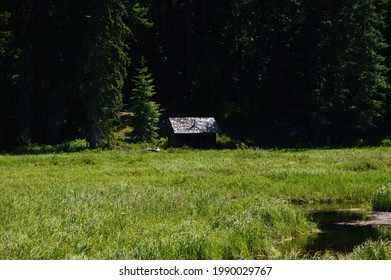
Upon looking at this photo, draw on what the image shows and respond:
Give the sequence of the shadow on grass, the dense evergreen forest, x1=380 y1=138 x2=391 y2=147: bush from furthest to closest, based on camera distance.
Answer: x1=380 y1=138 x2=391 y2=147: bush
the dense evergreen forest
the shadow on grass

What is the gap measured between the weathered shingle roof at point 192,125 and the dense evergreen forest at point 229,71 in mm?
4542

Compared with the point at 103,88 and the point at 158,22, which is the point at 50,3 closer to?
the point at 103,88

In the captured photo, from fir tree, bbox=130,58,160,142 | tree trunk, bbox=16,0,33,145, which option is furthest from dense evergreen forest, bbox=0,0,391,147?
fir tree, bbox=130,58,160,142

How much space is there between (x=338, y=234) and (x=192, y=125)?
36.4 metres

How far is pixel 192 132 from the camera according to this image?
50719 mm

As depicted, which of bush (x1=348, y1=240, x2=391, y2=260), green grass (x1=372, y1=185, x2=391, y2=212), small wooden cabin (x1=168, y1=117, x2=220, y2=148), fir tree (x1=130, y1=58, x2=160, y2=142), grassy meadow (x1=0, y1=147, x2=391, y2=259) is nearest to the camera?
bush (x1=348, y1=240, x2=391, y2=260)

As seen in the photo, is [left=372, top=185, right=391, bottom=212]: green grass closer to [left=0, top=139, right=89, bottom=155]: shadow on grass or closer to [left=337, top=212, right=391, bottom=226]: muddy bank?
[left=337, top=212, right=391, bottom=226]: muddy bank

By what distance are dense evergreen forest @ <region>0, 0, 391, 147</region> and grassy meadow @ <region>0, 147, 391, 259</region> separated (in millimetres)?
16332

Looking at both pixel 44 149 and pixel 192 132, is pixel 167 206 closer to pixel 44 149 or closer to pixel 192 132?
pixel 44 149

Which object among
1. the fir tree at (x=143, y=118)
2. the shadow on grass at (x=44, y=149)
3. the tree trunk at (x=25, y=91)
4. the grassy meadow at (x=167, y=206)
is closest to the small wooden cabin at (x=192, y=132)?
the fir tree at (x=143, y=118)

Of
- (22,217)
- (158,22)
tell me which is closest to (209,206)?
(22,217)

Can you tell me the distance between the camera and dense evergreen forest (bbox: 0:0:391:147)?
153 feet

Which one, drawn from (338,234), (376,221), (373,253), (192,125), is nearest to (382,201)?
(376,221)
